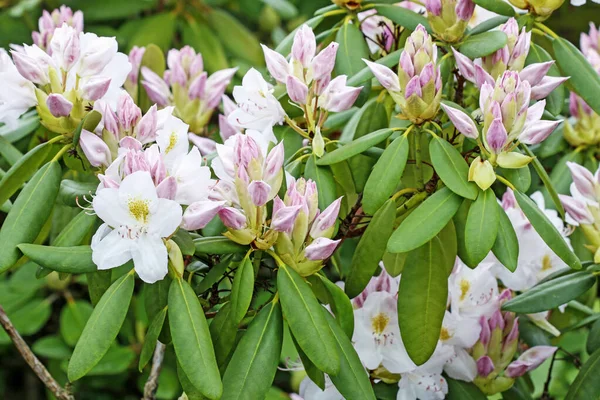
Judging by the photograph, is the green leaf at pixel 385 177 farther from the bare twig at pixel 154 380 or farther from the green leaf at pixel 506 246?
the bare twig at pixel 154 380

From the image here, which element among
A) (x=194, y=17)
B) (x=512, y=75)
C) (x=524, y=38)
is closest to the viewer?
(x=512, y=75)

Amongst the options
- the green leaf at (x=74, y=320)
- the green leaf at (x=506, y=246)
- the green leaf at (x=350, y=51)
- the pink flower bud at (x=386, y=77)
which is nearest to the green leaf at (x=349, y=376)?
the green leaf at (x=506, y=246)

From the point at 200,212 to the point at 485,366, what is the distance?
23.4 inches

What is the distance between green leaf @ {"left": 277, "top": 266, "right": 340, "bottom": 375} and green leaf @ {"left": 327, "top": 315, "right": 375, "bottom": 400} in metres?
0.05

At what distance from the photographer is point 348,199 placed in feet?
4.00

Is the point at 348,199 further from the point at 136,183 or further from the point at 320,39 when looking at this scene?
the point at 136,183

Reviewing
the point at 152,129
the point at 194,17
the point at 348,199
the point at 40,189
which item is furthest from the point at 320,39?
the point at 194,17

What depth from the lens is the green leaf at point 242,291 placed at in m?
0.92

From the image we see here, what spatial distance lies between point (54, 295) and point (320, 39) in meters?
1.39

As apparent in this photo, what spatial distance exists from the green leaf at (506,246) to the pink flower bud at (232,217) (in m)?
0.31

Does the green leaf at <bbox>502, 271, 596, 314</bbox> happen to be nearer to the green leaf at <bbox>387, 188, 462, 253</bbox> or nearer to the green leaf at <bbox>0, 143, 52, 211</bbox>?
the green leaf at <bbox>387, 188, 462, 253</bbox>

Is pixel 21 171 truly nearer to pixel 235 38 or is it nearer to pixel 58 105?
pixel 58 105

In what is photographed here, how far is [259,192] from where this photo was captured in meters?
0.92

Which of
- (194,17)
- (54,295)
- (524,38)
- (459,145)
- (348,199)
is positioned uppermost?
(524,38)
